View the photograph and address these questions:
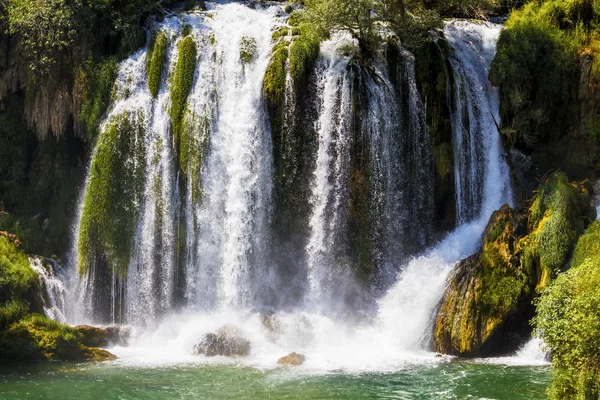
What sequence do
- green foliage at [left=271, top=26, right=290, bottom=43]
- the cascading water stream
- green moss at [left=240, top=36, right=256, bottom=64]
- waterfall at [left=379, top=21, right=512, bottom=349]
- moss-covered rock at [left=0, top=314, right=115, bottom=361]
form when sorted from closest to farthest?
moss-covered rock at [left=0, top=314, right=115, bottom=361] → waterfall at [left=379, top=21, right=512, bottom=349] → the cascading water stream → green moss at [left=240, top=36, right=256, bottom=64] → green foliage at [left=271, top=26, right=290, bottom=43]

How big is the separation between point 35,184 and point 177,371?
1199 centimetres

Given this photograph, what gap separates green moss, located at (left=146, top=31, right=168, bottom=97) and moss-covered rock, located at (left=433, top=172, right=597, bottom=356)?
1237 cm

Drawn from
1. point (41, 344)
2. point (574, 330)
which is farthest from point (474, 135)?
point (41, 344)

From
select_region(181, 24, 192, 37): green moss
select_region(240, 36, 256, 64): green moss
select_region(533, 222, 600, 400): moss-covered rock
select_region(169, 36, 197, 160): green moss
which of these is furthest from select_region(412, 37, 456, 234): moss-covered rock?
select_region(533, 222, 600, 400): moss-covered rock

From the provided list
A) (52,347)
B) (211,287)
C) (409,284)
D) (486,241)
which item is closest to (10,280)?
(52,347)

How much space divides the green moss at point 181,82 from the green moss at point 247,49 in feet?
5.57

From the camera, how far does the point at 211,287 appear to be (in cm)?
2641

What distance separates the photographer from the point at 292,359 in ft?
70.5

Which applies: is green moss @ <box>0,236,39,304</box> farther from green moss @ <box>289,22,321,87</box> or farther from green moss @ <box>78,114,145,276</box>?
green moss @ <box>289,22,321,87</box>

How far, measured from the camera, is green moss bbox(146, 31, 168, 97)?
27.8 meters

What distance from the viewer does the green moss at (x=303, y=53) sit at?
26953 millimetres

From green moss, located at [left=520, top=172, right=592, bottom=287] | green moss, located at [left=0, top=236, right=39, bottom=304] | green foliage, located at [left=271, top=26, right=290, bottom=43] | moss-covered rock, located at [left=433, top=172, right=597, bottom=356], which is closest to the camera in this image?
green moss, located at [left=520, top=172, right=592, bottom=287]

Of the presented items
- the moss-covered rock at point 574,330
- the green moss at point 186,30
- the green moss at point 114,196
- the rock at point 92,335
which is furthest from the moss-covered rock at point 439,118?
the rock at point 92,335

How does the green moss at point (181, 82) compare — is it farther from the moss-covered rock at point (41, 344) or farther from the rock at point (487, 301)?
the rock at point (487, 301)
